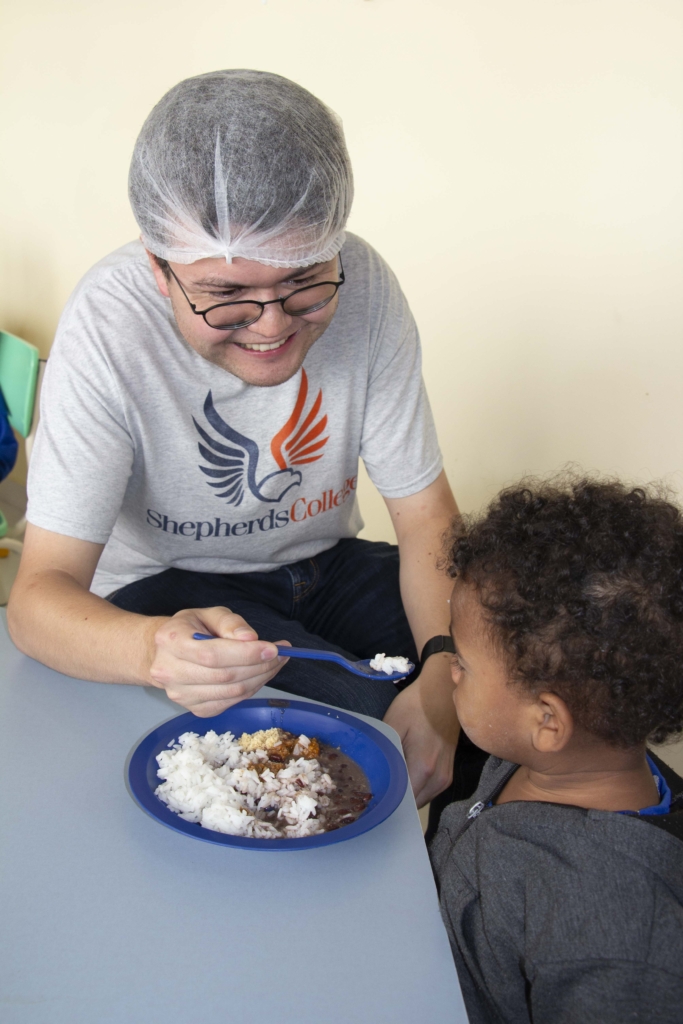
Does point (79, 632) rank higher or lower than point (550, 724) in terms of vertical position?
lower

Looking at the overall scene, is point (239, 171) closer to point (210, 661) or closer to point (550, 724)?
point (210, 661)

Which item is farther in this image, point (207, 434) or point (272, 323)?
point (207, 434)

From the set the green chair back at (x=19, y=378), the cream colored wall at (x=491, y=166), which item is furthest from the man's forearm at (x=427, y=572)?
the green chair back at (x=19, y=378)

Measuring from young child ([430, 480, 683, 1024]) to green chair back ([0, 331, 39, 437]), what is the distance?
1682 mm

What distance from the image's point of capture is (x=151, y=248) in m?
1.10

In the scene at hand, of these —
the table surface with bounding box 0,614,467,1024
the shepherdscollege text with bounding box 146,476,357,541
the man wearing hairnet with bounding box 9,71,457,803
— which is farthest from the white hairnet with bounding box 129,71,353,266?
the table surface with bounding box 0,614,467,1024

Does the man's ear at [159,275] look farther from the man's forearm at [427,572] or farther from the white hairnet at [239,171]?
the man's forearm at [427,572]

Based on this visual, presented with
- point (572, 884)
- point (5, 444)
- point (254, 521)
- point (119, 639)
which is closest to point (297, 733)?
point (119, 639)

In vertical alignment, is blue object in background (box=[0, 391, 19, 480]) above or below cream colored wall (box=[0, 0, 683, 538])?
below

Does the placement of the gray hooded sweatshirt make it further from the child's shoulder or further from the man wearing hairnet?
the man wearing hairnet

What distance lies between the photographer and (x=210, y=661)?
0.88 m

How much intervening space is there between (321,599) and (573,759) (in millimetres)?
702

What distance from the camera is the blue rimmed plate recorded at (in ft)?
2.52

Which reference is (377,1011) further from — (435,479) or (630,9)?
(630,9)
